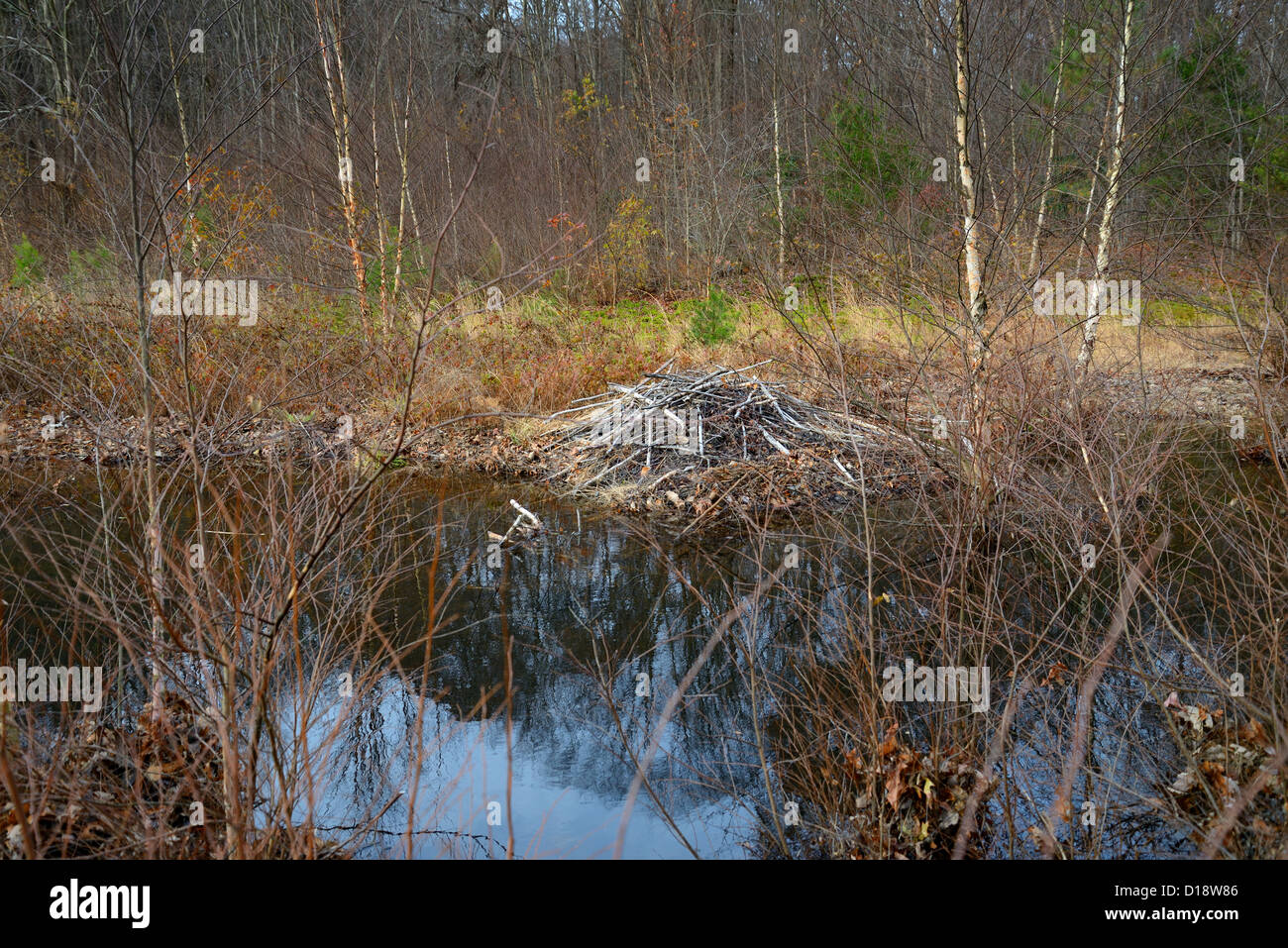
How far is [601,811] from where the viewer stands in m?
3.61

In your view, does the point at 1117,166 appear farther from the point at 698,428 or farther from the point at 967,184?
the point at 698,428

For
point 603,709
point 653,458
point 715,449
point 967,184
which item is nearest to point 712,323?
point 715,449

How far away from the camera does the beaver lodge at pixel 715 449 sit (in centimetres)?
736

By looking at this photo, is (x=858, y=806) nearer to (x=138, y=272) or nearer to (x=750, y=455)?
(x=138, y=272)

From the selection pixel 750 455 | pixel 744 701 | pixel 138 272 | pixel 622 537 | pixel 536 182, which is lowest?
pixel 744 701

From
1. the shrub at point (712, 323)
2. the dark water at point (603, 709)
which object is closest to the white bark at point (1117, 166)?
the dark water at point (603, 709)

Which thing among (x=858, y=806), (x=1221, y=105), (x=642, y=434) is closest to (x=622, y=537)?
(x=642, y=434)

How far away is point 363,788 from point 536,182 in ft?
41.5

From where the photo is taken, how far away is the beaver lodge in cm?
736

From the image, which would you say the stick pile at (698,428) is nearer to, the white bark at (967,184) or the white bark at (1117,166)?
the white bark at (967,184)

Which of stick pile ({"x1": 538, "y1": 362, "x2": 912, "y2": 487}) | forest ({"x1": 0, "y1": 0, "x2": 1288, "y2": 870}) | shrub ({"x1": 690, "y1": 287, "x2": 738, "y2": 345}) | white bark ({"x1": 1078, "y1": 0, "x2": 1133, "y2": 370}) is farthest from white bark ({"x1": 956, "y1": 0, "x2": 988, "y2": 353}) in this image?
shrub ({"x1": 690, "y1": 287, "x2": 738, "y2": 345})

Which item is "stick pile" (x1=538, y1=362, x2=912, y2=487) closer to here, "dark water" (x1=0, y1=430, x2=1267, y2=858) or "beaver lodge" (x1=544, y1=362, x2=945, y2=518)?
"beaver lodge" (x1=544, y1=362, x2=945, y2=518)

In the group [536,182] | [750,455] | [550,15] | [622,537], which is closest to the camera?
[622,537]

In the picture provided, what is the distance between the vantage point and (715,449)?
26.4ft
